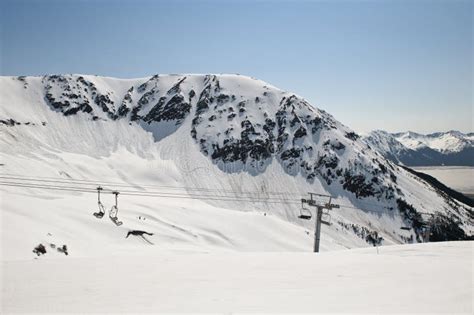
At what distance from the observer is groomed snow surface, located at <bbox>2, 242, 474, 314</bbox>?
8641mm

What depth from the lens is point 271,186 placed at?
165500 millimetres

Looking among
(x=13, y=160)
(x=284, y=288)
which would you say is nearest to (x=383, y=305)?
(x=284, y=288)

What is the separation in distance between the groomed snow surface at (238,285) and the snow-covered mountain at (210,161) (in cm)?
7170

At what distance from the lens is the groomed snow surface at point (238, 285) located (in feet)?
28.3

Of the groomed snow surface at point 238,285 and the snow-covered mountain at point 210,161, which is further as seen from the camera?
the snow-covered mountain at point 210,161

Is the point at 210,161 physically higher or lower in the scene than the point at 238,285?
higher

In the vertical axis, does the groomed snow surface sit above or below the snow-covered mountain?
below

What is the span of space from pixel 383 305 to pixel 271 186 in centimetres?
15768

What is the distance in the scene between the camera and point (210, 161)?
172m

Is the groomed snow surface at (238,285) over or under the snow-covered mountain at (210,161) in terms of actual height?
under

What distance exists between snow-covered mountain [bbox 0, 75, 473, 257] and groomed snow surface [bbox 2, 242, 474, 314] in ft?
235

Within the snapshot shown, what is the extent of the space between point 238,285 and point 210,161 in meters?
162

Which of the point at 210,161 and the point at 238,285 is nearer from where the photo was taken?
the point at 238,285

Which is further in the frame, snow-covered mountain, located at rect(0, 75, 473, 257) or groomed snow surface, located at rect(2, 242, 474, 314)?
snow-covered mountain, located at rect(0, 75, 473, 257)
